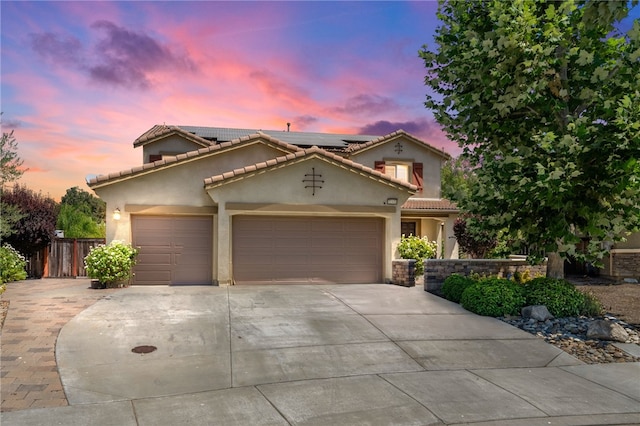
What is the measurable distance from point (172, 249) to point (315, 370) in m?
8.96

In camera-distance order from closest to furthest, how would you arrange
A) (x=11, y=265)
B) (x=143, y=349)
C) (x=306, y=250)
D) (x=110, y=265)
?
(x=143, y=349) < (x=110, y=265) < (x=306, y=250) < (x=11, y=265)

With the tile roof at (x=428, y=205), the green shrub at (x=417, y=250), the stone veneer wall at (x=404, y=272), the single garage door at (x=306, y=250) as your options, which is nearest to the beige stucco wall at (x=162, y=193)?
the single garage door at (x=306, y=250)

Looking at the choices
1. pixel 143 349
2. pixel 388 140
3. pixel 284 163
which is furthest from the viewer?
pixel 388 140

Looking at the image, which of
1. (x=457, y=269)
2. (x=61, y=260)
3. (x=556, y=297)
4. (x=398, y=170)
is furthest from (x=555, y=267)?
Result: (x=61, y=260)

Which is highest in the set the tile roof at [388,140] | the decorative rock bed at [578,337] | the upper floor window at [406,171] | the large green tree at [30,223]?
the tile roof at [388,140]

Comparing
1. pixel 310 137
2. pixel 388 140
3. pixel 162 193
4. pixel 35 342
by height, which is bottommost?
pixel 35 342

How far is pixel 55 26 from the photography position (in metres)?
11.8

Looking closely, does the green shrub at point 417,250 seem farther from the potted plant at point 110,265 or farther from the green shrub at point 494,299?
A: the potted plant at point 110,265

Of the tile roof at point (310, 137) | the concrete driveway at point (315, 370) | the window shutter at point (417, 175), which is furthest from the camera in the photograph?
the window shutter at point (417, 175)

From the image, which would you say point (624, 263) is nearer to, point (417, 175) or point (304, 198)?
point (417, 175)

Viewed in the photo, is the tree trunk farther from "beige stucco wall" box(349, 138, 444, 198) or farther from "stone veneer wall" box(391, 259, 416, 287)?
"beige stucco wall" box(349, 138, 444, 198)

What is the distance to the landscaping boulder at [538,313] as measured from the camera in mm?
10641

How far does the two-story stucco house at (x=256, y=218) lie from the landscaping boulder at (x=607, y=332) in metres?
6.57

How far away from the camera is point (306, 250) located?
48.9ft
